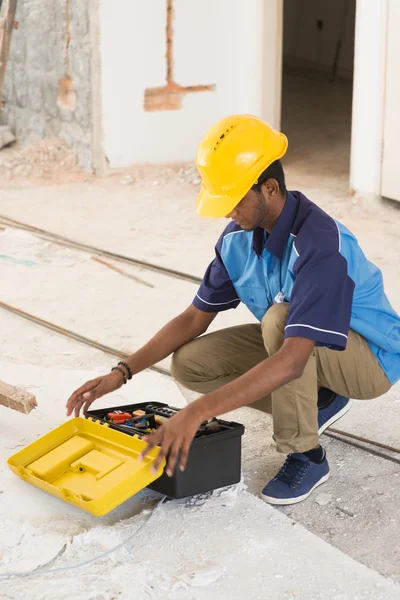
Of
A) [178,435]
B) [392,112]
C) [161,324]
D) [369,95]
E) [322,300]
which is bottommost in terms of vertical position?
[161,324]

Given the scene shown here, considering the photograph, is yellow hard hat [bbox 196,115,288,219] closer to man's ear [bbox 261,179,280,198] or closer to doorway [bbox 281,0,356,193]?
man's ear [bbox 261,179,280,198]

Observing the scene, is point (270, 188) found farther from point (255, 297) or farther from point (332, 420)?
point (332, 420)

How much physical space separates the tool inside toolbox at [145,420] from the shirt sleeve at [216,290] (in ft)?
1.25

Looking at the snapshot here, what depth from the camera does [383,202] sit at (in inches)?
255

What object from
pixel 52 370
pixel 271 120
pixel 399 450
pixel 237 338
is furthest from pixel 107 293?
pixel 271 120

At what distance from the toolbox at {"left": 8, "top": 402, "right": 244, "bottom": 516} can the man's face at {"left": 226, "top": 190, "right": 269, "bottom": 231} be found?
2.11 feet

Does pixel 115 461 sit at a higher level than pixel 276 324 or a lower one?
lower

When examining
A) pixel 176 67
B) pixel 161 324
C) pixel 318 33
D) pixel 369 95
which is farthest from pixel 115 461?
pixel 318 33

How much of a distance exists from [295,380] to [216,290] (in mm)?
466

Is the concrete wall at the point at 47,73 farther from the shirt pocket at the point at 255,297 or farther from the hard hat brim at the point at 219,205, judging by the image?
the hard hat brim at the point at 219,205

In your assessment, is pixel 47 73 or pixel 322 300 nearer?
pixel 322 300

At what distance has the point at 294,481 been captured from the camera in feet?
9.35

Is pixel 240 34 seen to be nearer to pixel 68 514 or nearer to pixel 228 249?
pixel 228 249

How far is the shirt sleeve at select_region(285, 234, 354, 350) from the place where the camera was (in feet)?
8.26
